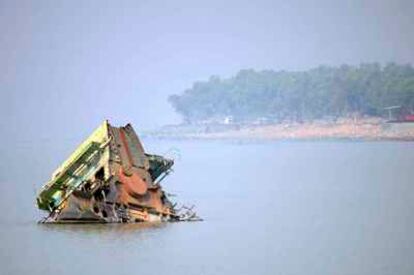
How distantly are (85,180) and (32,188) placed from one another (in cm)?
1607

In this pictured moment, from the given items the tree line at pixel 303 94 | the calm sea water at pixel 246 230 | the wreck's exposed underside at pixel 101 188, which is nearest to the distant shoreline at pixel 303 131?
the tree line at pixel 303 94

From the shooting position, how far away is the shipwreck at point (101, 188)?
3959 cm

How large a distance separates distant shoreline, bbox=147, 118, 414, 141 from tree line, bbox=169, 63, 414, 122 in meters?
1.58

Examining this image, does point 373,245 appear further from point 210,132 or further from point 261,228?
point 210,132

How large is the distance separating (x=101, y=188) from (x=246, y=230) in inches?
182

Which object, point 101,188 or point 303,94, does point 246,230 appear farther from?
point 303,94

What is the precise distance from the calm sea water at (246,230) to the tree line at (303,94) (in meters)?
44.3

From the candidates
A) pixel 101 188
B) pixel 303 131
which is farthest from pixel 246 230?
pixel 303 131

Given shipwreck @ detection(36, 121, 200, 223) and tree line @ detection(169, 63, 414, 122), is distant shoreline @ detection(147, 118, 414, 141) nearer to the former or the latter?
tree line @ detection(169, 63, 414, 122)

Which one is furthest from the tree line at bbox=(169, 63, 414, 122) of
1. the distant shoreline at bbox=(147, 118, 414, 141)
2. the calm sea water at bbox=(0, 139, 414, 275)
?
the calm sea water at bbox=(0, 139, 414, 275)

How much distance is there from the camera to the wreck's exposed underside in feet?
130

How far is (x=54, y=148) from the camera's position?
8612 cm

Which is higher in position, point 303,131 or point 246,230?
point 246,230

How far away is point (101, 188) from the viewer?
3950 centimetres
